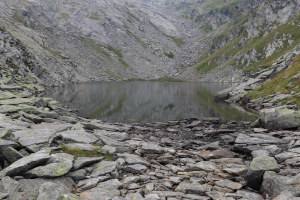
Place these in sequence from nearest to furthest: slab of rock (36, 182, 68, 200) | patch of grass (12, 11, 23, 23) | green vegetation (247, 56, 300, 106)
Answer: slab of rock (36, 182, 68, 200) < green vegetation (247, 56, 300, 106) < patch of grass (12, 11, 23, 23)

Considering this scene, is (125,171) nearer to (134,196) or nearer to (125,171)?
(125,171)

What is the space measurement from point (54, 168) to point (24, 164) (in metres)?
1.19

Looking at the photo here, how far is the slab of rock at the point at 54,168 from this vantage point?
912 cm

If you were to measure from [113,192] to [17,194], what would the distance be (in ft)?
11.4

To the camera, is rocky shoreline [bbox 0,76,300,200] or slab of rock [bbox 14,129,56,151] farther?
slab of rock [bbox 14,129,56,151]

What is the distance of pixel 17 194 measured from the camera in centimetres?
760

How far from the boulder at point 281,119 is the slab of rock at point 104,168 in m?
20.0

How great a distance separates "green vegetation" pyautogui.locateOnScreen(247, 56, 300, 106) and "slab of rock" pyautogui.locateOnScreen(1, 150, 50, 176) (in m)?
33.2

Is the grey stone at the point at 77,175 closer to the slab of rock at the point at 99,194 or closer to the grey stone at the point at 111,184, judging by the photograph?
the grey stone at the point at 111,184

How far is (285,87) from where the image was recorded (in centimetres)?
4128

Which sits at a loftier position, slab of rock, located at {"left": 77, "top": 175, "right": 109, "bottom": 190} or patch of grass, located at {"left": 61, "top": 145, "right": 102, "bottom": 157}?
patch of grass, located at {"left": 61, "top": 145, "right": 102, "bottom": 157}

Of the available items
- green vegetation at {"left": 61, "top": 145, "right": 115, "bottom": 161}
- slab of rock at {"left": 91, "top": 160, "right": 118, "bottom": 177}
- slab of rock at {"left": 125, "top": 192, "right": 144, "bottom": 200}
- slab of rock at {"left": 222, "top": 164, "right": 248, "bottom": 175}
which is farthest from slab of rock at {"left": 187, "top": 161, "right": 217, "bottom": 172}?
green vegetation at {"left": 61, "top": 145, "right": 115, "bottom": 161}

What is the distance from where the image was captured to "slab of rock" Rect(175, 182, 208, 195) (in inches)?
374

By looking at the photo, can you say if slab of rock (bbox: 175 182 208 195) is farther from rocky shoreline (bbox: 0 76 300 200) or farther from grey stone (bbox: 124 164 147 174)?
grey stone (bbox: 124 164 147 174)
